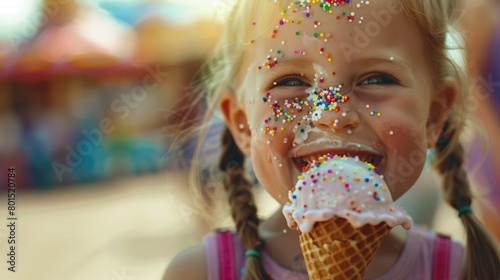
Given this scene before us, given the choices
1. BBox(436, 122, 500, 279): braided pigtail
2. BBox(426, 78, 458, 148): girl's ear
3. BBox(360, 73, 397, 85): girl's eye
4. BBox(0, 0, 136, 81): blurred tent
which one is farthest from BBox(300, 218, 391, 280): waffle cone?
BBox(0, 0, 136, 81): blurred tent

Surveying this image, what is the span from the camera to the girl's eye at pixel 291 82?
1.46 metres

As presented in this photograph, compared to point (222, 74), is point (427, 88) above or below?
below

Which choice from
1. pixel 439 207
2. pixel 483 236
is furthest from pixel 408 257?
pixel 439 207

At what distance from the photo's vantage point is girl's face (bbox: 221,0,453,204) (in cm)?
139

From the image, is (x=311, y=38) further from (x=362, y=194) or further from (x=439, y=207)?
(x=439, y=207)

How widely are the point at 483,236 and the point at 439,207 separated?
104 centimetres

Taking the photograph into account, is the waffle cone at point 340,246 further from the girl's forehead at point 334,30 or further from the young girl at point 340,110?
the girl's forehead at point 334,30

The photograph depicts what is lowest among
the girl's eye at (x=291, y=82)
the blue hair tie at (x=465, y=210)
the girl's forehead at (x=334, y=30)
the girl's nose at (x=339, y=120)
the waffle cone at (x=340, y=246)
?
the waffle cone at (x=340, y=246)

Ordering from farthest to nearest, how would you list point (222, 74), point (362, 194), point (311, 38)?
1. point (222, 74)
2. point (311, 38)
3. point (362, 194)

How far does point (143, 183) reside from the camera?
498cm

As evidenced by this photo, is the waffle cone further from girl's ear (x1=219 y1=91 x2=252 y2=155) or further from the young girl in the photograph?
girl's ear (x1=219 y1=91 x2=252 y2=155)

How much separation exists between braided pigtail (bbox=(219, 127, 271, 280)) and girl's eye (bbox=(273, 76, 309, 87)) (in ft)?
1.27

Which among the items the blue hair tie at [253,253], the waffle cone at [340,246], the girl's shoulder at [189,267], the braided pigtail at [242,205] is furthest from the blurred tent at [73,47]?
the waffle cone at [340,246]

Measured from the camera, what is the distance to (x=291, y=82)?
1473 millimetres
